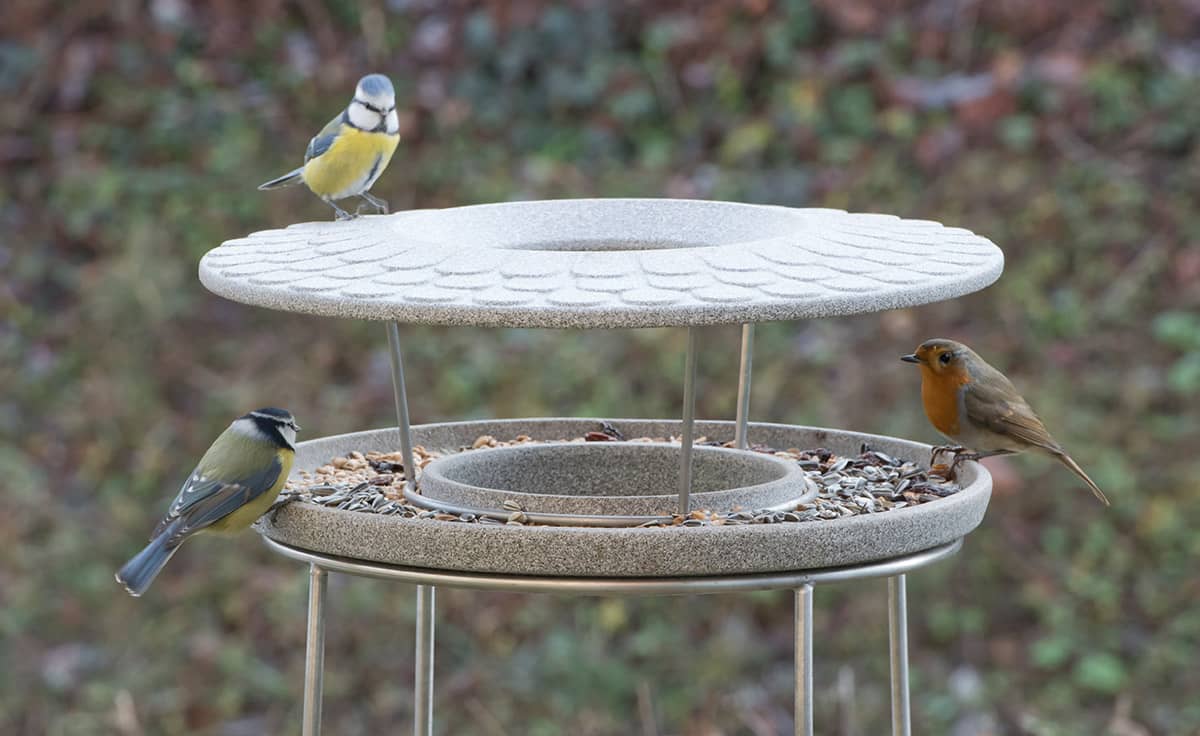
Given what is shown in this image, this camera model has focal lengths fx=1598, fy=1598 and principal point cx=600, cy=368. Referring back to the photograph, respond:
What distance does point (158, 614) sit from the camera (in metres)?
5.18

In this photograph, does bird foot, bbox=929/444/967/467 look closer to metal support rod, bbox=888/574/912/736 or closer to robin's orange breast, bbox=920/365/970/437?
robin's orange breast, bbox=920/365/970/437

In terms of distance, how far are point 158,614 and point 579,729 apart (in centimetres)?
144

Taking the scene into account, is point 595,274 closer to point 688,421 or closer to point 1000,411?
point 688,421

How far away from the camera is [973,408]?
2936 mm

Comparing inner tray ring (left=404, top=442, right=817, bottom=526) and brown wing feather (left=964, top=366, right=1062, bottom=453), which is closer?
inner tray ring (left=404, top=442, right=817, bottom=526)

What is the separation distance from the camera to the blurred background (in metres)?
4.92

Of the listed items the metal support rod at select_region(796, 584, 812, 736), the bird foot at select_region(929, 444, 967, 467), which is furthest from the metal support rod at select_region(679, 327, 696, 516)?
the bird foot at select_region(929, 444, 967, 467)

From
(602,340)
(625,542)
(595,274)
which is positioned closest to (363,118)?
(595,274)

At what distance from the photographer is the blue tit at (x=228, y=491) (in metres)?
2.48

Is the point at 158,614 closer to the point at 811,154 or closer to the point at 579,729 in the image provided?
the point at 579,729

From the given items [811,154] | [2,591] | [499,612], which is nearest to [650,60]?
[811,154]

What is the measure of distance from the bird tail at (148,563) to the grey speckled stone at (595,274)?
42cm

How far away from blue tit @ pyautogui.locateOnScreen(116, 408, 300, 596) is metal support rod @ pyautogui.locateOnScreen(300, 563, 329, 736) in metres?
0.16

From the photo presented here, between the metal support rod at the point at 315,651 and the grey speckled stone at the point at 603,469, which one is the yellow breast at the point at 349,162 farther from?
the metal support rod at the point at 315,651
